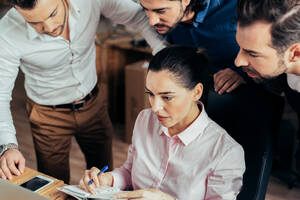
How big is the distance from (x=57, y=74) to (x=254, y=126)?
100 centimetres

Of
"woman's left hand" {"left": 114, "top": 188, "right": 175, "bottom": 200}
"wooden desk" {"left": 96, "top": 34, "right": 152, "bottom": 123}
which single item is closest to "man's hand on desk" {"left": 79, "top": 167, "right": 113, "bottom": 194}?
"woman's left hand" {"left": 114, "top": 188, "right": 175, "bottom": 200}

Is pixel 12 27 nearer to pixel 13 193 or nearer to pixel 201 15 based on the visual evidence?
pixel 201 15

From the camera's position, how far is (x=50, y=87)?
179 cm

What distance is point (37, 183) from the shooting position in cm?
133

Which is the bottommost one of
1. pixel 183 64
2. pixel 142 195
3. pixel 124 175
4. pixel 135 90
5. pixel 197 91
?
pixel 135 90

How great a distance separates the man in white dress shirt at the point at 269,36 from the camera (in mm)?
998

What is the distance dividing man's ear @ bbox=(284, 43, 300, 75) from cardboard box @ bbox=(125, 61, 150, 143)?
2050mm

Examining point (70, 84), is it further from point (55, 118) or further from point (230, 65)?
point (230, 65)

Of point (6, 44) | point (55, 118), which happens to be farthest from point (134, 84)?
point (6, 44)

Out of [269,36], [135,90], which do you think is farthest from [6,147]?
[135,90]

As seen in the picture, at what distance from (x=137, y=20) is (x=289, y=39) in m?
0.89

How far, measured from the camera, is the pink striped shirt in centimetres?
120

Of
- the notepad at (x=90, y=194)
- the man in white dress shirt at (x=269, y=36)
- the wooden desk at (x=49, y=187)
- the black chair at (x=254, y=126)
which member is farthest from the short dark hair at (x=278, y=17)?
the wooden desk at (x=49, y=187)

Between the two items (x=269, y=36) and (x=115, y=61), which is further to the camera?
(x=115, y=61)
